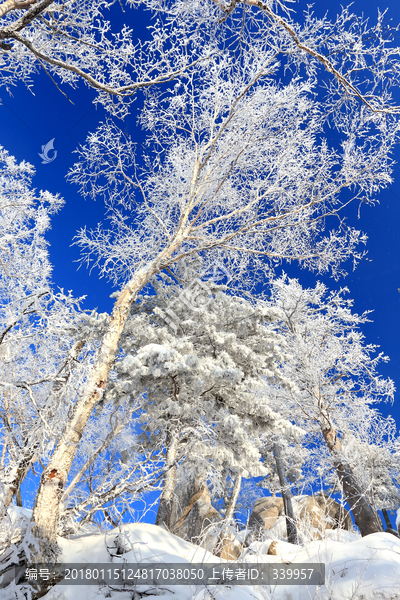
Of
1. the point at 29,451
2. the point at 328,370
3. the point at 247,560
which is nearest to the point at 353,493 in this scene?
the point at 328,370

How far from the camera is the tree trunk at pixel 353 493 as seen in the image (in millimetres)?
8469

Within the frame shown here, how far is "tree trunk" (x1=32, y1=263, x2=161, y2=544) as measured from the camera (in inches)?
142

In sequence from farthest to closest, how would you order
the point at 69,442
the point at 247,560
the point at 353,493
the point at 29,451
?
the point at 353,493 → the point at 29,451 → the point at 69,442 → the point at 247,560

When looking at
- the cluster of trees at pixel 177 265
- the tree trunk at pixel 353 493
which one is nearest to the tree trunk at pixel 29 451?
the cluster of trees at pixel 177 265

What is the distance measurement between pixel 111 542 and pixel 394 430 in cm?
1144

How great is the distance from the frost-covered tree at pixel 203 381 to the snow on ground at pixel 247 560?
2101 mm

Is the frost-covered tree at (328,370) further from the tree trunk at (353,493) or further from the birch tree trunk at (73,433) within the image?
the birch tree trunk at (73,433)

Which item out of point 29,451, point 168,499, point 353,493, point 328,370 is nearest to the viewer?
point 29,451

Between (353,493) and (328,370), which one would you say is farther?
(328,370)

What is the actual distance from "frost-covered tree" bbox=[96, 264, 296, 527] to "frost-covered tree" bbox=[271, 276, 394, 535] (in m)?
3.23

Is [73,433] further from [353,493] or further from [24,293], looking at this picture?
[353,493]

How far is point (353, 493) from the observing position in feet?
30.8

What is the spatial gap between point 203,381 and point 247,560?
10.0 ft

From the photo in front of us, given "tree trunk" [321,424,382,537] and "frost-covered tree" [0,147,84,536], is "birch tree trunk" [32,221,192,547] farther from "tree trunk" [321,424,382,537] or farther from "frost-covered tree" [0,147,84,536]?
"tree trunk" [321,424,382,537]
